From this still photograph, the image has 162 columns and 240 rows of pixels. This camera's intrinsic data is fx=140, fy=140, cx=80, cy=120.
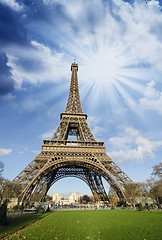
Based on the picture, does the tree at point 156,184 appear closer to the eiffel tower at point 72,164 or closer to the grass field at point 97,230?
the eiffel tower at point 72,164

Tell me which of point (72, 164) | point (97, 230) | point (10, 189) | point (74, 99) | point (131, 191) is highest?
point (74, 99)

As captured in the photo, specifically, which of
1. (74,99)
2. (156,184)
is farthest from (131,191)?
(74,99)

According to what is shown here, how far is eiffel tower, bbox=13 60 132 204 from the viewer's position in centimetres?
2781

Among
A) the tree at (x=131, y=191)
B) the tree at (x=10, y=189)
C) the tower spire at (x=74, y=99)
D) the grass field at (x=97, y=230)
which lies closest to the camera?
the grass field at (x=97, y=230)

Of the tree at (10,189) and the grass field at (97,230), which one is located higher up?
the tree at (10,189)

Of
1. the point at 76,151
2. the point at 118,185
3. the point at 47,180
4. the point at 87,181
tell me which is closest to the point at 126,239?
the point at 118,185

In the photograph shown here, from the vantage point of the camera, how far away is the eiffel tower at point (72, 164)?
91.2 ft

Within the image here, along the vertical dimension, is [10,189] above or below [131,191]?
above

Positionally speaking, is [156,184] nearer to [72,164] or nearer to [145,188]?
[145,188]

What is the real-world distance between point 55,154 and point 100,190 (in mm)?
16582

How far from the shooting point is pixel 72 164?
35.2 metres

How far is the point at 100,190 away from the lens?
123ft

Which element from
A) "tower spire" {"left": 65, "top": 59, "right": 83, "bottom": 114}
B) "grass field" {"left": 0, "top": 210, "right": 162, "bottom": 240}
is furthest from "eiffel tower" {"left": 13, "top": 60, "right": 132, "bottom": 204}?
"grass field" {"left": 0, "top": 210, "right": 162, "bottom": 240}

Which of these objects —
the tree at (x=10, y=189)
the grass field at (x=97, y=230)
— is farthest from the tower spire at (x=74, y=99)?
the grass field at (x=97, y=230)
